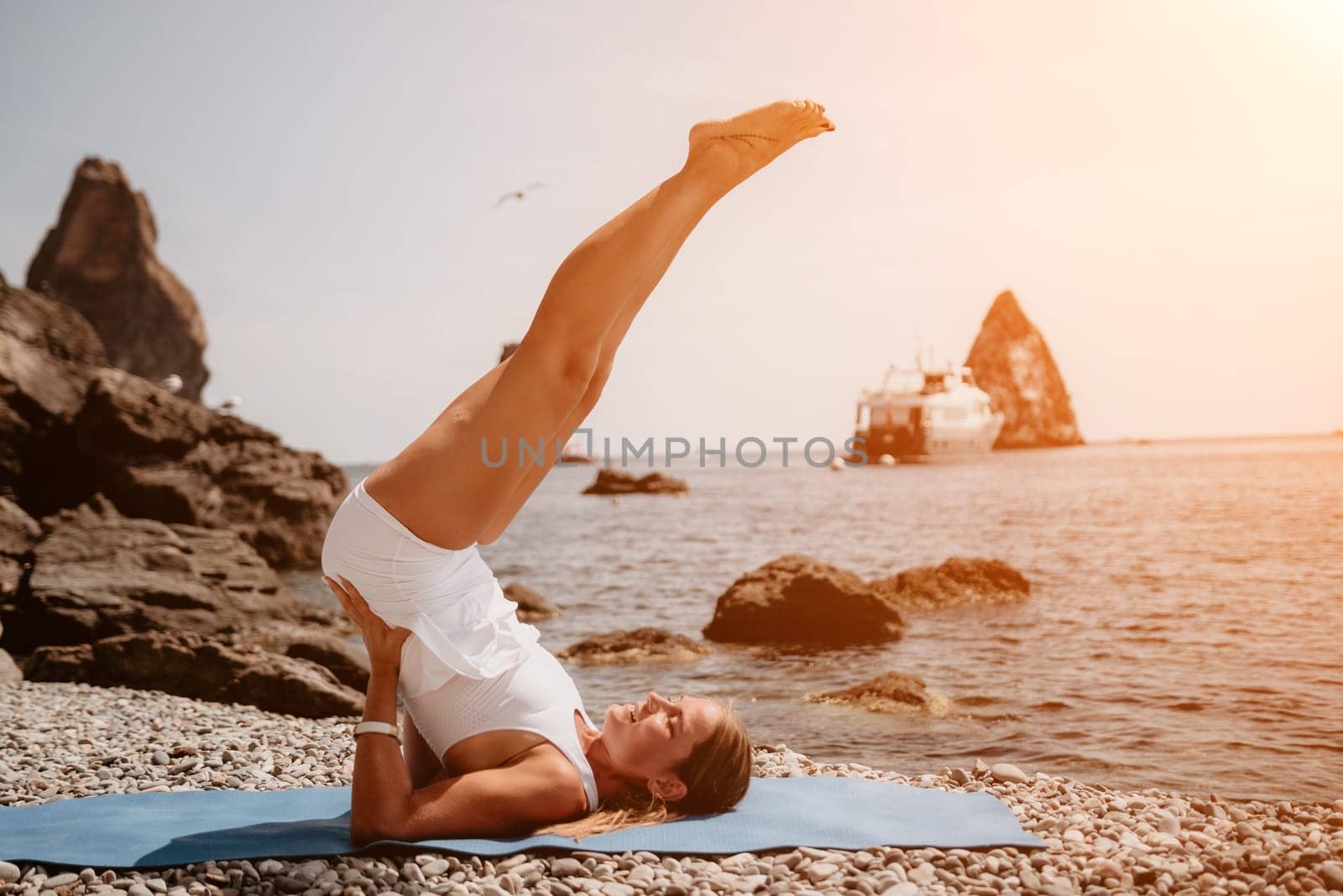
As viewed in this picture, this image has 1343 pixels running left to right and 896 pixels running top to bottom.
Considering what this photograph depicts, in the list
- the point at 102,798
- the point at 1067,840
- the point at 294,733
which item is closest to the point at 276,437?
the point at 294,733

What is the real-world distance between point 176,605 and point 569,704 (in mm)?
7769

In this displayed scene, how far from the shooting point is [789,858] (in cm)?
273

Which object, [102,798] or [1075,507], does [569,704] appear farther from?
[1075,507]

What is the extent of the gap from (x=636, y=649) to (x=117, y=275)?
57.1 metres

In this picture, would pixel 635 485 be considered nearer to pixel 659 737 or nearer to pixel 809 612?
pixel 809 612

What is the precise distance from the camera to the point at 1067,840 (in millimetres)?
3010

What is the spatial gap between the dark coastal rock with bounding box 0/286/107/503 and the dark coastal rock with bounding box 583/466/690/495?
31115mm

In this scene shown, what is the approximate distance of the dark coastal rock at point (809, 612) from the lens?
9844 millimetres

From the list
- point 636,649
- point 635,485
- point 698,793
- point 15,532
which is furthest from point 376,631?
point 635,485

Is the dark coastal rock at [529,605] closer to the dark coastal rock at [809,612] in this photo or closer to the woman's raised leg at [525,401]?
the dark coastal rock at [809,612]

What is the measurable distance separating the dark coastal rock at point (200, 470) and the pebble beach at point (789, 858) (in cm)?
1182

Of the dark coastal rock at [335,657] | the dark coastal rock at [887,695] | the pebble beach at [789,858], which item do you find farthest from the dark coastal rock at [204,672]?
the dark coastal rock at [887,695]

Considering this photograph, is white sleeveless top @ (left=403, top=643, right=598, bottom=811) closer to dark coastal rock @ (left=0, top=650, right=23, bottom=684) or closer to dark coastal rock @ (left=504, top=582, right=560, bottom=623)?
dark coastal rock @ (left=0, top=650, right=23, bottom=684)

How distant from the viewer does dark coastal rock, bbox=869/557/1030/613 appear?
12023 millimetres
